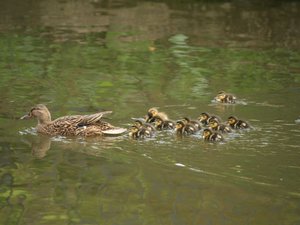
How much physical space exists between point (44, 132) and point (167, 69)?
3.09 metres

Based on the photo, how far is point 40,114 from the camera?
8.24 m

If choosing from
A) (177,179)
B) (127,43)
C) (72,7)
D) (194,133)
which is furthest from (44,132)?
(72,7)

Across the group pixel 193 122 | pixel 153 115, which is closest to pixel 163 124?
pixel 153 115

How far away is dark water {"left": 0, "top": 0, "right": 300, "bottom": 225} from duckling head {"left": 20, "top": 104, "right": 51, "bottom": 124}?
176 mm

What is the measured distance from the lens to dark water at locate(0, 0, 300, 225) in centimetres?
616

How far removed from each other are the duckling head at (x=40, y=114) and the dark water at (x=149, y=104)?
176 millimetres

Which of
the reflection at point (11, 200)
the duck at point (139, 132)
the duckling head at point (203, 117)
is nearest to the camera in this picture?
the reflection at point (11, 200)

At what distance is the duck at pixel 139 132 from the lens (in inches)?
303

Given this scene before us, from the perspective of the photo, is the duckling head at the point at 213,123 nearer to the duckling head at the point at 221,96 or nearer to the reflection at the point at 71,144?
the reflection at the point at 71,144

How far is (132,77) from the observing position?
10.4 metres

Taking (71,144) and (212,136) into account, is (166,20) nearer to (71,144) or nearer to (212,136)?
(71,144)

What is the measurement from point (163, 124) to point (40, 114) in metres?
1.19

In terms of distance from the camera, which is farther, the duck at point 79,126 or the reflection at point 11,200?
the duck at point 79,126

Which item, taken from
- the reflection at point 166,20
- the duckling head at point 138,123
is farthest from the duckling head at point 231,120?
the reflection at point 166,20
